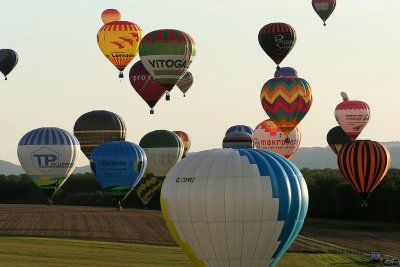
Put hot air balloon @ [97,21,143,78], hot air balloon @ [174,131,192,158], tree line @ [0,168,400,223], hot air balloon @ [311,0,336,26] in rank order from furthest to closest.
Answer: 1. tree line @ [0,168,400,223]
2. hot air balloon @ [174,131,192,158]
3. hot air balloon @ [311,0,336,26]
4. hot air balloon @ [97,21,143,78]

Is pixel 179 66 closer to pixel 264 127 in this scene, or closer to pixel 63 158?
pixel 63 158

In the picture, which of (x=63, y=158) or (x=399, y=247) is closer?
(x=63, y=158)

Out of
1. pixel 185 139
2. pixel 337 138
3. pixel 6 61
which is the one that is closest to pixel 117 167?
pixel 6 61

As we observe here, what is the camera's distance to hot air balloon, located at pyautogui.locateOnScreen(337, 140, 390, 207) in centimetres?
6412

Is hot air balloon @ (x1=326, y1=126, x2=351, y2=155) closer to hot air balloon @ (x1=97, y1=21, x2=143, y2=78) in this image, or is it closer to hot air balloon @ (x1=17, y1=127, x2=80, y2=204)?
hot air balloon @ (x1=97, y1=21, x2=143, y2=78)

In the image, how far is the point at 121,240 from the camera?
233 feet

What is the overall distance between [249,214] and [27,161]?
96.9 ft

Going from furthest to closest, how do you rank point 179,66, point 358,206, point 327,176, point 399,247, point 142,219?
point 327,176
point 358,206
point 142,219
point 399,247
point 179,66

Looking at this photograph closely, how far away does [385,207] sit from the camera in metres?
91.1

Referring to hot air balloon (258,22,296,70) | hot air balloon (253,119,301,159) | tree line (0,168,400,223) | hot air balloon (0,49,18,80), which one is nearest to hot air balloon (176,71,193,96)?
hot air balloon (253,119,301,159)

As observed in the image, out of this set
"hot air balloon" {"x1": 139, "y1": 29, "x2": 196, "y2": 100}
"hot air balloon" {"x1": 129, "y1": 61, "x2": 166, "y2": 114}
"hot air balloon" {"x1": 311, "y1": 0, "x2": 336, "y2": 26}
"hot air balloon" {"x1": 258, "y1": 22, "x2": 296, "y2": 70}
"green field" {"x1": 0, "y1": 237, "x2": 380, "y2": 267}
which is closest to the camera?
"green field" {"x1": 0, "y1": 237, "x2": 380, "y2": 267}

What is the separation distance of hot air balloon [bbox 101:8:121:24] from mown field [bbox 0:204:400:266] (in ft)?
47.6

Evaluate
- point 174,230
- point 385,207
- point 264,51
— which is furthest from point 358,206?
point 174,230

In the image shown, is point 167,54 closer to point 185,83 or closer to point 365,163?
point 365,163
